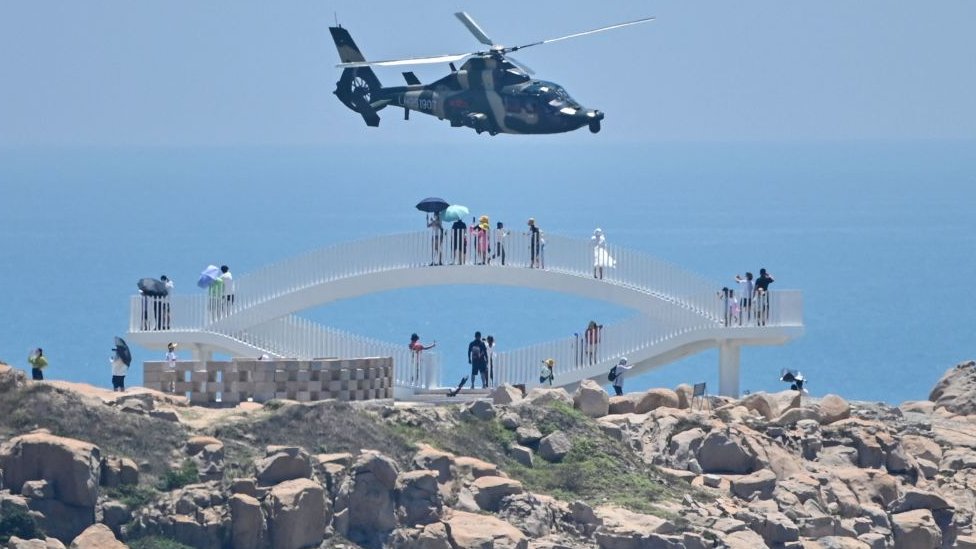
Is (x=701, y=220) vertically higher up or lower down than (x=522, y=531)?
higher up

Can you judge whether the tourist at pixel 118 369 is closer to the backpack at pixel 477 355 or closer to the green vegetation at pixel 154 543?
the backpack at pixel 477 355

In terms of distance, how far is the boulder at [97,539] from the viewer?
52281mm

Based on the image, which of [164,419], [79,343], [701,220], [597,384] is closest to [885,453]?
[597,384]

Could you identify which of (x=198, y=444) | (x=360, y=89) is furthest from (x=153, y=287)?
(x=198, y=444)

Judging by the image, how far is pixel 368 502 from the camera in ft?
180

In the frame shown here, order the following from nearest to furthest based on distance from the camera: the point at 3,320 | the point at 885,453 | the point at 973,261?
the point at 885,453
the point at 3,320
the point at 973,261

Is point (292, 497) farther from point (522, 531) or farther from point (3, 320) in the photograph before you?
point (3, 320)

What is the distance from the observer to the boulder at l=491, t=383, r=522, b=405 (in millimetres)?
62719

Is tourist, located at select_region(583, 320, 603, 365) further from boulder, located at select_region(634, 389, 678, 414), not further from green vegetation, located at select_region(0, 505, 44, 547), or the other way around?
green vegetation, located at select_region(0, 505, 44, 547)

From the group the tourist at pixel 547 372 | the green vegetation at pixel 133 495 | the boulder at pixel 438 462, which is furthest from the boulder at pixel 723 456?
the green vegetation at pixel 133 495

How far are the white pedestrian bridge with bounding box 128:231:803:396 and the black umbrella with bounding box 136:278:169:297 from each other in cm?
13

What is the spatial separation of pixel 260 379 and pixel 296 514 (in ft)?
25.6

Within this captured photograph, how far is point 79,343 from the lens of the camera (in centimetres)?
11300

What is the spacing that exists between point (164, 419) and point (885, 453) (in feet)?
45.5
